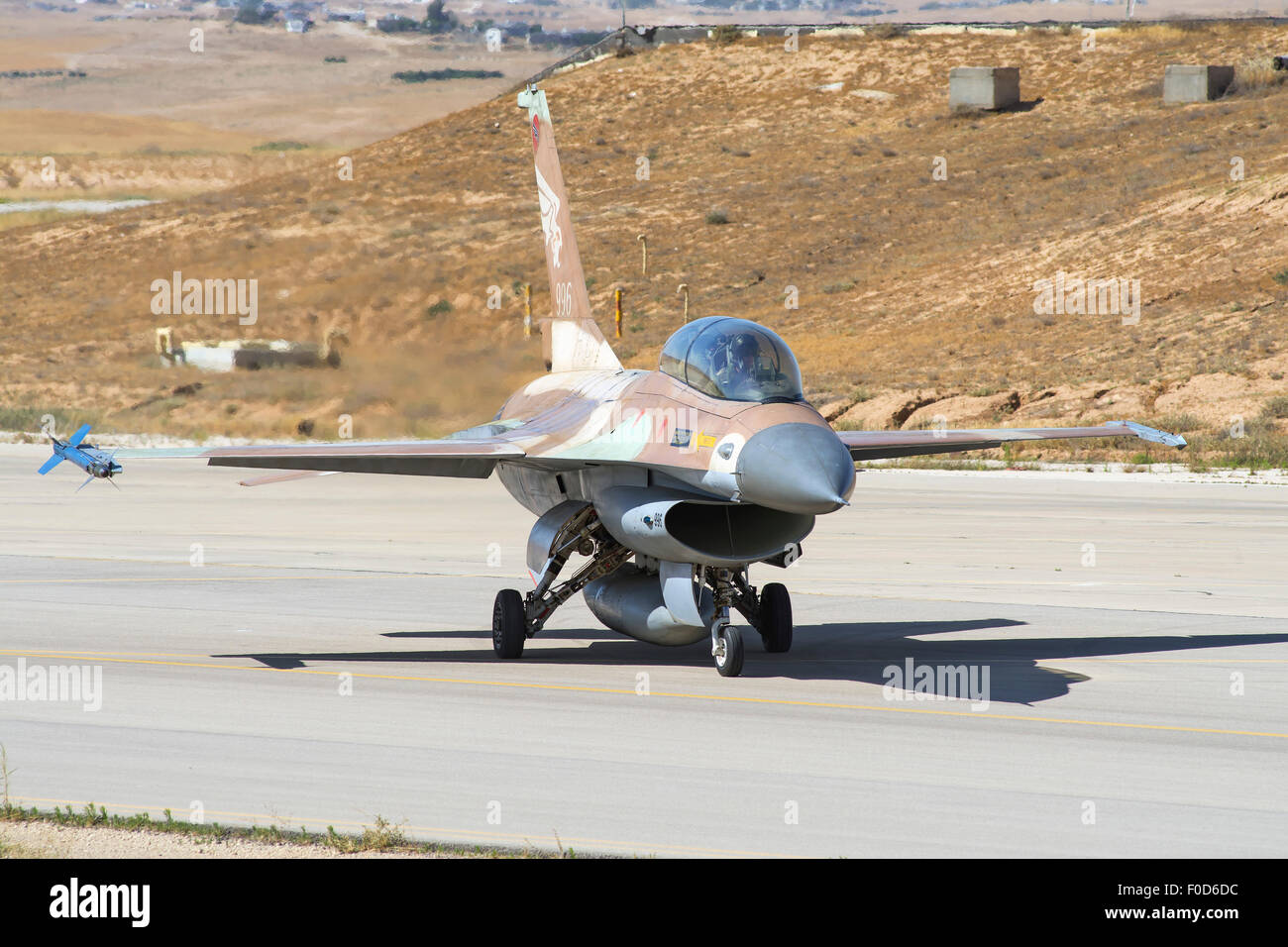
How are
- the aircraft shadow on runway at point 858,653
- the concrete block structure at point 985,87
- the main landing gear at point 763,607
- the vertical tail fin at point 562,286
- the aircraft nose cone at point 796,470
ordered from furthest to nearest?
the concrete block structure at point 985,87
the vertical tail fin at point 562,286
the aircraft shadow on runway at point 858,653
the main landing gear at point 763,607
the aircraft nose cone at point 796,470

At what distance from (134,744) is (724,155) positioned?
77.7m

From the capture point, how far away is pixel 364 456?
58.0ft

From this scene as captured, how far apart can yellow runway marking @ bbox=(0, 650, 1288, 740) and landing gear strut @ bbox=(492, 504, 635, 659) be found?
130 centimetres

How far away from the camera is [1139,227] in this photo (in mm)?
66562

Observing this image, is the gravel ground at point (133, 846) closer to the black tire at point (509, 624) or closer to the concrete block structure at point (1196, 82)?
the black tire at point (509, 624)

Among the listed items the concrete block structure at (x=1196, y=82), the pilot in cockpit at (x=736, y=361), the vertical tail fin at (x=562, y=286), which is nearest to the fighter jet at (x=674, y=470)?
the pilot in cockpit at (x=736, y=361)

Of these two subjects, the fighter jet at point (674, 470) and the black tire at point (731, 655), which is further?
the black tire at point (731, 655)

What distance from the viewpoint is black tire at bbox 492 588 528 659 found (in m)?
18.5

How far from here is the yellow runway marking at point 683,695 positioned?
586 inches

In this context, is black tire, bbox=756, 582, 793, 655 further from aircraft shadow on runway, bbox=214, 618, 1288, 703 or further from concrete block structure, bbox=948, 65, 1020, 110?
concrete block structure, bbox=948, 65, 1020, 110

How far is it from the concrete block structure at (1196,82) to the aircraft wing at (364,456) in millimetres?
72442

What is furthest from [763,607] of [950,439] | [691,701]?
[950,439]

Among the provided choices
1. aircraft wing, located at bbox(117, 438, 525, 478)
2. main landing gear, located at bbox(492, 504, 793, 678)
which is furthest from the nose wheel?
aircraft wing, located at bbox(117, 438, 525, 478)
